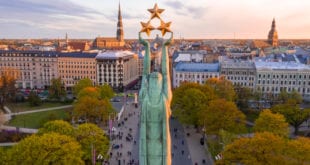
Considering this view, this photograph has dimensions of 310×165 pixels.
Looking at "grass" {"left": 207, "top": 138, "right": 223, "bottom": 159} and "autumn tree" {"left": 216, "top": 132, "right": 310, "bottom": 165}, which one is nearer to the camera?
"autumn tree" {"left": 216, "top": 132, "right": 310, "bottom": 165}

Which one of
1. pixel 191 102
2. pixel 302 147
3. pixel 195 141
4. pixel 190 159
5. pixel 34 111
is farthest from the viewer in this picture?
pixel 34 111

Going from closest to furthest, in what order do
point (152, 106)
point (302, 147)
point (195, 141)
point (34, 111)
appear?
point (152, 106) → point (302, 147) → point (195, 141) → point (34, 111)

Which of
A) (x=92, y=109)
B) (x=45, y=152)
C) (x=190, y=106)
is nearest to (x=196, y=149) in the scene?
(x=190, y=106)

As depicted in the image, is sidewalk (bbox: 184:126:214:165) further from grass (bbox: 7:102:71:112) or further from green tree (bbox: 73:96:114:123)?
grass (bbox: 7:102:71:112)

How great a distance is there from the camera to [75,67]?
452 feet

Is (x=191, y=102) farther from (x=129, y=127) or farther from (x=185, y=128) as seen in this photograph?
(x=129, y=127)

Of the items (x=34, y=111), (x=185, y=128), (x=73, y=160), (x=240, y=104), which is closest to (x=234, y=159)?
(x=73, y=160)

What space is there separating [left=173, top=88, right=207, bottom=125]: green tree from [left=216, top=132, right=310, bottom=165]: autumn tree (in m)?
28.4

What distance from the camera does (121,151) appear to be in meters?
60.7

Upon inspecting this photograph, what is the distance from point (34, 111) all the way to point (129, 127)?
3268 cm

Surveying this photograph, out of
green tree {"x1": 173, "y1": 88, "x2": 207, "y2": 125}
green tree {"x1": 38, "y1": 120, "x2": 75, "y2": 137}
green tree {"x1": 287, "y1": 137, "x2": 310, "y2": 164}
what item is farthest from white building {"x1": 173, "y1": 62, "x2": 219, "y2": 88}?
green tree {"x1": 287, "y1": 137, "x2": 310, "y2": 164}

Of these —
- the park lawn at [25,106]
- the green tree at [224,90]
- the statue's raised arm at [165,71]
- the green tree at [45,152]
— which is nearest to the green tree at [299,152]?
the green tree at [45,152]

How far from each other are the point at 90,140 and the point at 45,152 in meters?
9.21

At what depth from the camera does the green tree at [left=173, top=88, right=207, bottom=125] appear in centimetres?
7275
